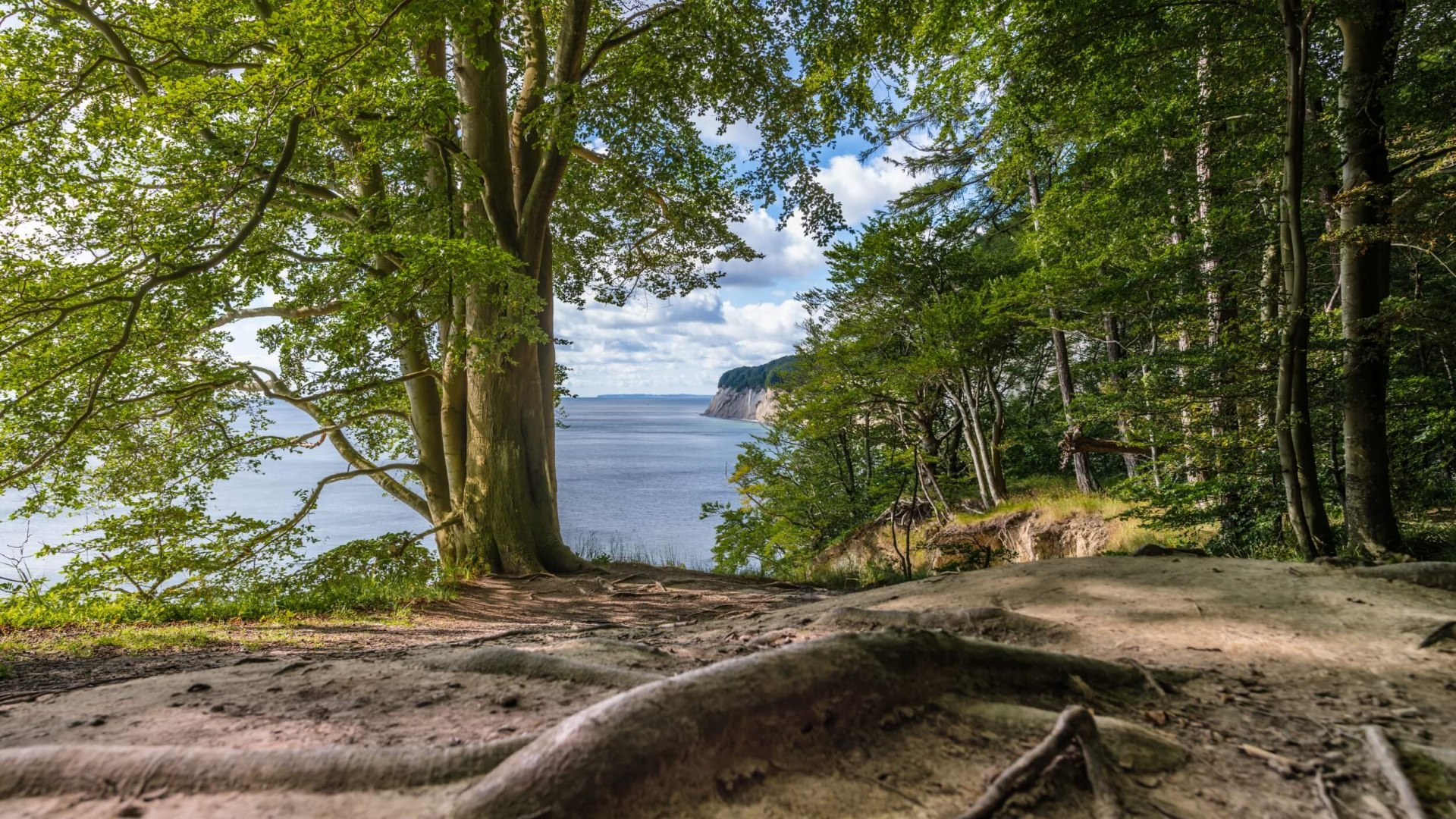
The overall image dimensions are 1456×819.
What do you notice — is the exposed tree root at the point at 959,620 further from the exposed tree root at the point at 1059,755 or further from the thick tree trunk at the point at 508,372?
the thick tree trunk at the point at 508,372

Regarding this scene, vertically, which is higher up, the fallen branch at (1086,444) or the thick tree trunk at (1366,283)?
the thick tree trunk at (1366,283)

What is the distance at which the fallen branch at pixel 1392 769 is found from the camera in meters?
1.72

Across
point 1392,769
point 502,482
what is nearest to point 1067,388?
point 502,482

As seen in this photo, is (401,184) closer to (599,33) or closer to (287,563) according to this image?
(599,33)

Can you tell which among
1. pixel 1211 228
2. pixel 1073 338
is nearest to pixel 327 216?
A: pixel 1211 228

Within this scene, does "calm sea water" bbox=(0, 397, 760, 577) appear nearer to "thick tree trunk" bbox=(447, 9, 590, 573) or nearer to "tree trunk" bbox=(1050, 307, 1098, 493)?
"thick tree trunk" bbox=(447, 9, 590, 573)

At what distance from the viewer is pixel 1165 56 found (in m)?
6.64

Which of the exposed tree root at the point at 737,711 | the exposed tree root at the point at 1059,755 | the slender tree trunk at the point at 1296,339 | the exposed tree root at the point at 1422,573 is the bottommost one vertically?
the exposed tree root at the point at 1422,573

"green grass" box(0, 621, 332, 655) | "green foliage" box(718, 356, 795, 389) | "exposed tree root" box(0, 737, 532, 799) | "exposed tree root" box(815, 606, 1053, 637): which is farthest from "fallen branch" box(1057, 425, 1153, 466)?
"green foliage" box(718, 356, 795, 389)

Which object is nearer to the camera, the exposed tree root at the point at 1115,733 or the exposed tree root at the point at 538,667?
the exposed tree root at the point at 1115,733

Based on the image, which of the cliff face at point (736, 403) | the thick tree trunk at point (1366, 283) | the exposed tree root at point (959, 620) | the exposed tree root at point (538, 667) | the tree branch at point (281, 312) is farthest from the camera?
the cliff face at point (736, 403)

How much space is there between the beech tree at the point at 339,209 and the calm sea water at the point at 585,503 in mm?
1656

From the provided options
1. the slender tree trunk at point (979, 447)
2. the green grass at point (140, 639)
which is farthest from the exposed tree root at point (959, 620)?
the slender tree trunk at point (979, 447)

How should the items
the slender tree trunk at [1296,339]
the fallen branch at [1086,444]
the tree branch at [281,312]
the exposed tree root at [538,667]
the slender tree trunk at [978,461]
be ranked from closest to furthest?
1. the exposed tree root at [538,667]
2. the slender tree trunk at [1296,339]
3. the tree branch at [281,312]
4. the fallen branch at [1086,444]
5. the slender tree trunk at [978,461]
